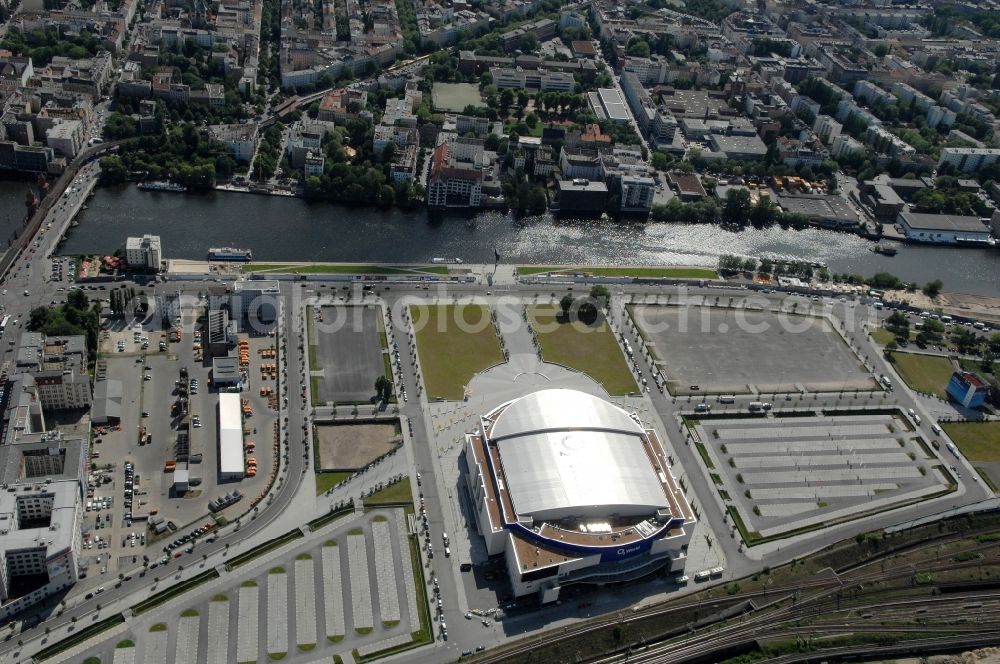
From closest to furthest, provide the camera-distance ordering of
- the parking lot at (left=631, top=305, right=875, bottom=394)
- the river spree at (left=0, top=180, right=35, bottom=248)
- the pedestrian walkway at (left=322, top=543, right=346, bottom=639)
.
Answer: the pedestrian walkway at (left=322, top=543, right=346, bottom=639) < the parking lot at (left=631, top=305, right=875, bottom=394) < the river spree at (left=0, top=180, right=35, bottom=248)

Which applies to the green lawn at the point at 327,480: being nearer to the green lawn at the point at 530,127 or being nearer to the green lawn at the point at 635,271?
the green lawn at the point at 635,271

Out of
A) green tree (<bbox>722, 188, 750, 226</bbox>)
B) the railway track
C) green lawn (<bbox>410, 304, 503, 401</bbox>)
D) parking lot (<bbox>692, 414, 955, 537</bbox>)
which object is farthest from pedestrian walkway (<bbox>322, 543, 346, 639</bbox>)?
green tree (<bbox>722, 188, 750, 226</bbox>)

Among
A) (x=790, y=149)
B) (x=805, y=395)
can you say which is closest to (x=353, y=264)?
(x=805, y=395)

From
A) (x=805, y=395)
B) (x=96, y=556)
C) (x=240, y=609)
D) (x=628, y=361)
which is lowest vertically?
(x=240, y=609)

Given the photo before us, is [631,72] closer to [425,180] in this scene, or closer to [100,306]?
[425,180]

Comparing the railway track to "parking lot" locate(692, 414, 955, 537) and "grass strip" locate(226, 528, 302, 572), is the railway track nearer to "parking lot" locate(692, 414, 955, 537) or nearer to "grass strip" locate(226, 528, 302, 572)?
"parking lot" locate(692, 414, 955, 537)


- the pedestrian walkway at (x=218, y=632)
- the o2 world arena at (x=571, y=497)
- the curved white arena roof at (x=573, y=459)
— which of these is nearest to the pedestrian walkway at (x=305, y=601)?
the pedestrian walkway at (x=218, y=632)

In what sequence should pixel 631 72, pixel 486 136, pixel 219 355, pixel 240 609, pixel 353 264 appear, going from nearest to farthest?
1. pixel 240 609
2. pixel 219 355
3. pixel 353 264
4. pixel 486 136
5. pixel 631 72

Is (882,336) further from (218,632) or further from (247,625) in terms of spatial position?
(218,632)
